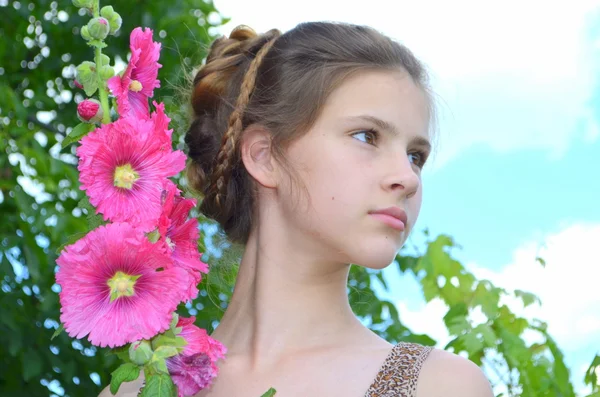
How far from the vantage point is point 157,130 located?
1.70m

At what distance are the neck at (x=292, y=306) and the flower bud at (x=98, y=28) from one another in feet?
2.49

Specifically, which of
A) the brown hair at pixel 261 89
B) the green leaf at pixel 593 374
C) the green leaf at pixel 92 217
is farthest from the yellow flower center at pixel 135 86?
the green leaf at pixel 593 374

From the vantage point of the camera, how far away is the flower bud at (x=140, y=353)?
1529mm

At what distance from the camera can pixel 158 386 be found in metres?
1.50

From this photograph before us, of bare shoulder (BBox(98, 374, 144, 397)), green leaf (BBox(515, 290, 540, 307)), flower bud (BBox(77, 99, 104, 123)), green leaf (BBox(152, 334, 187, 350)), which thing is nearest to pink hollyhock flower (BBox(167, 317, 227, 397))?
green leaf (BBox(152, 334, 187, 350))

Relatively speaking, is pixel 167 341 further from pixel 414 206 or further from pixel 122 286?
pixel 414 206

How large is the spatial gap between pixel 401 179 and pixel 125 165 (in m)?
0.67

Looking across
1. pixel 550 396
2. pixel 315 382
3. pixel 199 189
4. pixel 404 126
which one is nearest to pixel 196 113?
pixel 199 189

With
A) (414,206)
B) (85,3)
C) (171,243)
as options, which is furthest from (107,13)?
(414,206)

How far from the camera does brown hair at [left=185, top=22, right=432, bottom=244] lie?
91.9 inches

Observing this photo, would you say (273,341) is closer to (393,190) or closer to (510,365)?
(393,190)

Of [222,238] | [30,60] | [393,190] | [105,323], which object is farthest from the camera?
[30,60]

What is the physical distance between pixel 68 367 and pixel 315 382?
171cm

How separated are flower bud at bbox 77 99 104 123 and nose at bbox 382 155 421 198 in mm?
696
